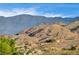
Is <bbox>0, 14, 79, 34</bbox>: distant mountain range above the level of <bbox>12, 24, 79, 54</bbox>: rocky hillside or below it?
above

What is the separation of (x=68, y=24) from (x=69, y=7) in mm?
174

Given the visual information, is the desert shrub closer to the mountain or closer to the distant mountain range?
the distant mountain range

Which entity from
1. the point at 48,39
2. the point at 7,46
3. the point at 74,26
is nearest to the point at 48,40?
the point at 48,39

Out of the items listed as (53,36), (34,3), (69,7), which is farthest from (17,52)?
(69,7)

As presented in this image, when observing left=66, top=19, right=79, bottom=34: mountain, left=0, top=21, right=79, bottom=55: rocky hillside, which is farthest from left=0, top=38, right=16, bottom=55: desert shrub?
left=66, top=19, right=79, bottom=34: mountain

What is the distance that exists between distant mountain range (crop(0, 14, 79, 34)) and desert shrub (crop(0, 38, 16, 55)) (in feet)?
0.27

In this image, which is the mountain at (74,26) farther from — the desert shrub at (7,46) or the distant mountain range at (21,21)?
the desert shrub at (7,46)

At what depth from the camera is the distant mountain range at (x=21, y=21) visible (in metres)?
2.00

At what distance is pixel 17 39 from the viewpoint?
2010 mm

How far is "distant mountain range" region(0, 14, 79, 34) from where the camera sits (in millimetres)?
2000

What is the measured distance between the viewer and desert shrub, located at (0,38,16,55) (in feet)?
6.46

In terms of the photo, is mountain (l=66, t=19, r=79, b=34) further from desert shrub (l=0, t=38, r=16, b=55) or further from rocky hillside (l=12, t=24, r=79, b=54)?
desert shrub (l=0, t=38, r=16, b=55)

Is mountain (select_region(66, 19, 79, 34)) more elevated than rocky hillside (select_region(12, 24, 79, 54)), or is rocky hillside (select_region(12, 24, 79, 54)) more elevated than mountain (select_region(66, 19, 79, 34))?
mountain (select_region(66, 19, 79, 34))
